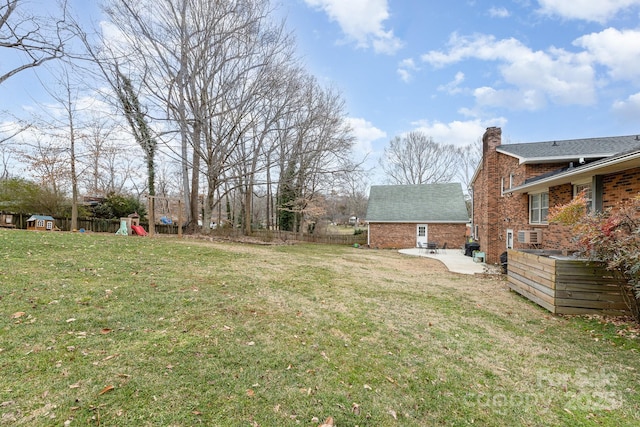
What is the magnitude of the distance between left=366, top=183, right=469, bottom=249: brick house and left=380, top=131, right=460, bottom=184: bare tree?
41.7 feet

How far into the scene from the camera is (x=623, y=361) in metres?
3.47

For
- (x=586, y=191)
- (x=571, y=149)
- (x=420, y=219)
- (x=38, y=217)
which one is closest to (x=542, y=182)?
(x=586, y=191)

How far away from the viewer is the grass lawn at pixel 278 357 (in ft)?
7.27

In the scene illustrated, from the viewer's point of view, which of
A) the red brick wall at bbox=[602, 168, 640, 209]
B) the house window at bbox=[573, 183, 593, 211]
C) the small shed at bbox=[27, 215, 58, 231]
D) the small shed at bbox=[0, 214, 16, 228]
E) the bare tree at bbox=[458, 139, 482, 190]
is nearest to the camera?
the red brick wall at bbox=[602, 168, 640, 209]

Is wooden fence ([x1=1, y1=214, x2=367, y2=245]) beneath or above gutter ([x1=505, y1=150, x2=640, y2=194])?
beneath

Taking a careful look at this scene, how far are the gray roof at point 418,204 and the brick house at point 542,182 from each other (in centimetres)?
478

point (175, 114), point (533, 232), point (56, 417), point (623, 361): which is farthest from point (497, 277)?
point (175, 114)

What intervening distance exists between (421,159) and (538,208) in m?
24.8

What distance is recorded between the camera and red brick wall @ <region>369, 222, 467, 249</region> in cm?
1953

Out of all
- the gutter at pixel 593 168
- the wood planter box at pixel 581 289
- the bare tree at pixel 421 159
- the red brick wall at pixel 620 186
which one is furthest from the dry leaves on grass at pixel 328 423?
the bare tree at pixel 421 159

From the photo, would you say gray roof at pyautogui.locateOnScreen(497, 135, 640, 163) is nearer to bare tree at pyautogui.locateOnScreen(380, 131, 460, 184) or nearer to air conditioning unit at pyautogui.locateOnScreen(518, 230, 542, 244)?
air conditioning unit at pyautogui.locateOnScreen(518, 230, 542, 244)

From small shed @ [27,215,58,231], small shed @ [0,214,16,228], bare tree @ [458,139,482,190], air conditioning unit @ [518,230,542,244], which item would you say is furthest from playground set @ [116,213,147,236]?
bare tree @ [458,139,482,190]

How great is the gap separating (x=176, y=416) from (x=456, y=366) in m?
2.82

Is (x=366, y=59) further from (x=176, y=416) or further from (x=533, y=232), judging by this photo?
(x=176, y=416)
